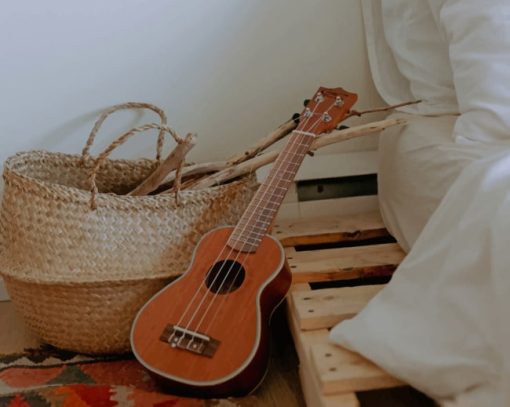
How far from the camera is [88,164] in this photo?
1286mm

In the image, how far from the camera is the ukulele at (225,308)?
3.25ft

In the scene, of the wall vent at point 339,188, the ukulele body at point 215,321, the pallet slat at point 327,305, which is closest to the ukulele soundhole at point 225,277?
the ukulele body at point 215,321

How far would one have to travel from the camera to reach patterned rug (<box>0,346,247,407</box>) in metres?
1.03

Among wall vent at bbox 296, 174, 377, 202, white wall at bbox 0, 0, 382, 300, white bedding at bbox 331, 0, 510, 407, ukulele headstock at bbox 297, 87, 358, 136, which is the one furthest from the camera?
wall vent at bbox 296, 174, 377, 202

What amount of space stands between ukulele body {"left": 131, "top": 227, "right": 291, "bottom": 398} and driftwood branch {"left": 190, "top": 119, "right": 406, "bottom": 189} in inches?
4.9

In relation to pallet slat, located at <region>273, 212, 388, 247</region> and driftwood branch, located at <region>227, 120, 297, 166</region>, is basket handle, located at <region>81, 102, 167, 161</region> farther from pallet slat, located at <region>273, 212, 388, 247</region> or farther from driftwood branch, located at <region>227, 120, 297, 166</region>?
pallet slat, located at <region>273, 212, 388, 247</region>

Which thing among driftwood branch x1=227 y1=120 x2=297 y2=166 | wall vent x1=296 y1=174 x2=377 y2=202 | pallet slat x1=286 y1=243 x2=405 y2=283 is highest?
driftwood branch x1=227 y1=120 x2=297 y2=166

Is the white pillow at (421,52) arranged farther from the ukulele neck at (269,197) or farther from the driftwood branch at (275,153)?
the ukulele neck at (269,197)

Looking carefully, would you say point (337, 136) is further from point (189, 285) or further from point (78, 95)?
point (78, 95)

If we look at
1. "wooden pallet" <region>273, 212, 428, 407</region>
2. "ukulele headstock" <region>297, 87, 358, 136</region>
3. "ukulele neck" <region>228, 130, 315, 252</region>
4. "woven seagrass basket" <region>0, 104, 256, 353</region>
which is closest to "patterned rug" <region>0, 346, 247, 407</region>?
"woven seagrass basket" <region>0, 104, 256, 353</region>

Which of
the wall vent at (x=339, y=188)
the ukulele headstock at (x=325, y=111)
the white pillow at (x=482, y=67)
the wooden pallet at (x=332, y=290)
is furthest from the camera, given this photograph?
the wall vent at (x=339, y=188)

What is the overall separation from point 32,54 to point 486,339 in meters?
1.08

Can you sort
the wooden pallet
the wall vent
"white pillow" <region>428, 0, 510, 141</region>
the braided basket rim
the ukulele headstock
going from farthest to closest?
1. the wall vent
2. the ukulele headstock
3. the braided basket rim
4. "white pillow" <region>428, 0, 510, 141</region>
5. the wooden pallet

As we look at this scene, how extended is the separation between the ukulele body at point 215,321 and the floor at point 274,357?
40 mm
